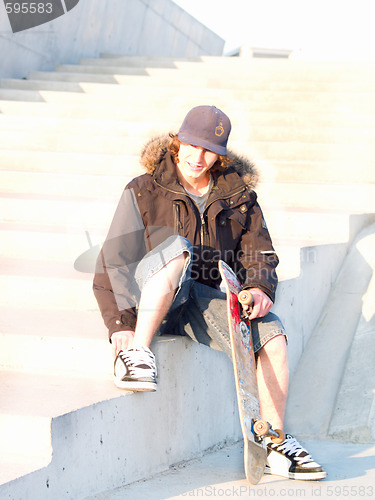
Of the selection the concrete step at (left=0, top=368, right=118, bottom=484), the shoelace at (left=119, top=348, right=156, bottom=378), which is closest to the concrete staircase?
the concrete step at (left=0, top=368, right=118, bottom=484)

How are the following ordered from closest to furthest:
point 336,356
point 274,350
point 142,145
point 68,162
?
1. point 274,350
2. point 336,356
3. point 68,162
4. point 142,145

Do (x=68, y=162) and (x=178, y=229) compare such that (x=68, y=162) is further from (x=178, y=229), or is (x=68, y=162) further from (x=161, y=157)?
(x=178, y=229)

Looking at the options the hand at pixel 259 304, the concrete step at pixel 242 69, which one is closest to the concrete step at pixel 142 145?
the concrete step at pixel 242 69

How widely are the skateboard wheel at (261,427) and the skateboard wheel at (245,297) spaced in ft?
A: 1.61

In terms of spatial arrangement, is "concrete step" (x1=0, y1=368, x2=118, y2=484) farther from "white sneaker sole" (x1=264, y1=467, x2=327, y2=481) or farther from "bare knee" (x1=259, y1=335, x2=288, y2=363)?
"white sneaker sole" (x1=264, y1=467, x2=327, y2=481)

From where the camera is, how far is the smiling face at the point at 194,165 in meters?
3.17

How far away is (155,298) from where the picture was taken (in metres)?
2.94

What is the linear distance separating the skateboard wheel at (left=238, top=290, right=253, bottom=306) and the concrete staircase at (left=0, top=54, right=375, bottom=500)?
0.41 metres

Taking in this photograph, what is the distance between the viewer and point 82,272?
412 centimetres

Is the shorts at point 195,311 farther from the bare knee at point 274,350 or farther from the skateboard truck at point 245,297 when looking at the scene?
the skateboard truck at point 245,297

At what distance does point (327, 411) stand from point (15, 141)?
14.7 ft

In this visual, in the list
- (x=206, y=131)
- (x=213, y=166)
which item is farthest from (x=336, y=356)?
(x=206, y=131)

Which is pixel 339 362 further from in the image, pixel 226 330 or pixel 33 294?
pixel 33 294

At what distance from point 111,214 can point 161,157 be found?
2120 mm
